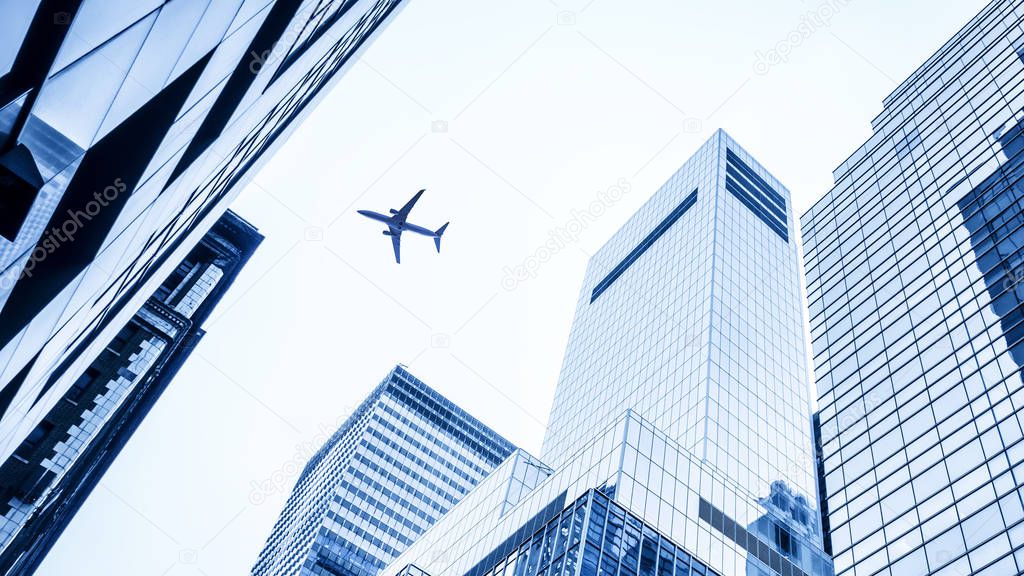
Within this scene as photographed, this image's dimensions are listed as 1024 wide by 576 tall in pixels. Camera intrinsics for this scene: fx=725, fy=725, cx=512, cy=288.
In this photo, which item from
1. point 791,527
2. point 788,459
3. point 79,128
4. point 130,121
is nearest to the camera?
point 79,128

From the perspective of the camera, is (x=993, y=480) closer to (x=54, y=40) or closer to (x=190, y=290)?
(x=54, y=40)

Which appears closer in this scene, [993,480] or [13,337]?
[13,337]

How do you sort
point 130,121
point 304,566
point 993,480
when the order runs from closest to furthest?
1. point 130,121
2. point 993,480
3. point 304,566

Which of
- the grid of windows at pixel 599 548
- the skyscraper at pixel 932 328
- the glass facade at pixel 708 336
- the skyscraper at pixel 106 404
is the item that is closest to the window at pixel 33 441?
the skyscraper at pixel 106 404

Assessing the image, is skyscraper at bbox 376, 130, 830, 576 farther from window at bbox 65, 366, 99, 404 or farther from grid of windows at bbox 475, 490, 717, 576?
window at bbox 65, 366, 99, 404

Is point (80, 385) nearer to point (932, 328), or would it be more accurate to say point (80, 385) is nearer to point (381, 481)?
point (932, 328)

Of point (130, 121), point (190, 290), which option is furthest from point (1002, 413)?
point (190, 290)

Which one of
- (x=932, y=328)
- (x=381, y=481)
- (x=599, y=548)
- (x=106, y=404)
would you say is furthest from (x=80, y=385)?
(x=381, y=481)
